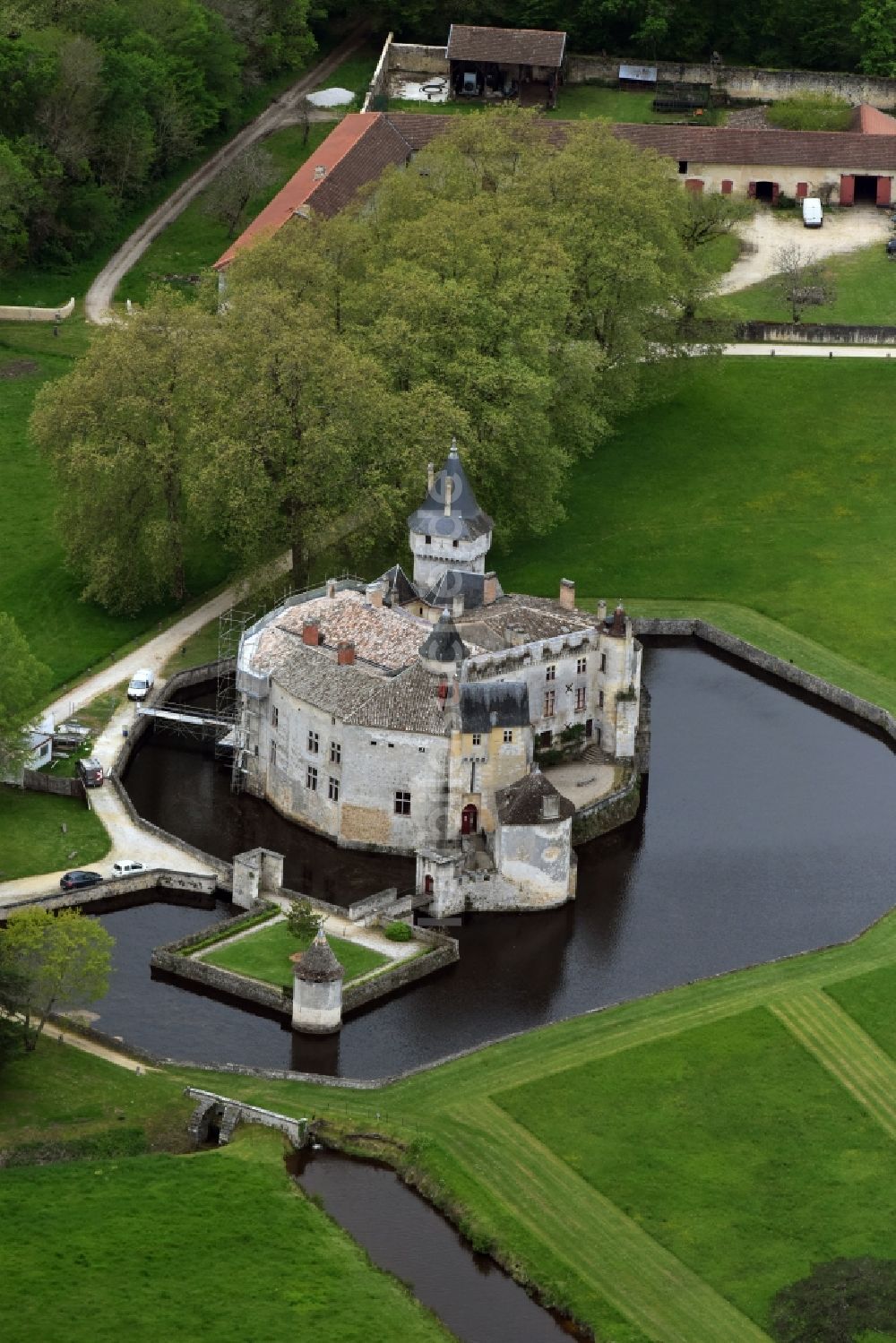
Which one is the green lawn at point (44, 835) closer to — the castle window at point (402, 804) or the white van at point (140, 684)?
the white van at point (140, 684)

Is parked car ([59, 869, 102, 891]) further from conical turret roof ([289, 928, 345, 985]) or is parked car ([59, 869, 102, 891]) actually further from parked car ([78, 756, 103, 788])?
conical turret roof ([289, 928, 345, 985])

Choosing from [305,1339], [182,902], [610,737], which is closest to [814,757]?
[610,737]

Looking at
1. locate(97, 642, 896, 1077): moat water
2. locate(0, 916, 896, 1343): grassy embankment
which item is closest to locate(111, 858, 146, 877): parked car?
locate(97, 642, 896, 1077): moat water

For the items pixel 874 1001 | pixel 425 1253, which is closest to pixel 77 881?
pixel 425 1253

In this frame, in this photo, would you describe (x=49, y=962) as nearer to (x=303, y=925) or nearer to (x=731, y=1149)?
(x=303, y=925)

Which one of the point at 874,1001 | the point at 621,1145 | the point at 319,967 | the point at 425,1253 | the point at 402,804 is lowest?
the point at 425,1253

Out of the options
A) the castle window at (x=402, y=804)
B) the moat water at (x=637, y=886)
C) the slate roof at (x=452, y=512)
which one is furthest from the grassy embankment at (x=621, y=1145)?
the slate roof at (x=452, y=512)
